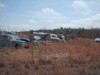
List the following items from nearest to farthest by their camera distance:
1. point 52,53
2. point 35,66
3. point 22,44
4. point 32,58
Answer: point 35,66, point 32,58, point 52,53, point 22,44

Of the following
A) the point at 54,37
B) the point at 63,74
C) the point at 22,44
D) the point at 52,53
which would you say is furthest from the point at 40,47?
the point at 54,37

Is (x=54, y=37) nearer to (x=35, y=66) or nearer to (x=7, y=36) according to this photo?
(x=7, y=36)

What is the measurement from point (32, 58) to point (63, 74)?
370 cm

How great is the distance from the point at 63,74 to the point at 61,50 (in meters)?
7.04

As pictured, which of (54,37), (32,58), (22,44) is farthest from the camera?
(54,37)

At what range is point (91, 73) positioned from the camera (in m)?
10.3

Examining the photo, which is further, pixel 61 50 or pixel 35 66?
pixel 61 50

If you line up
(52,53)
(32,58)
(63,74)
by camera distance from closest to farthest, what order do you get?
(63,74), (32,58), (52,53)

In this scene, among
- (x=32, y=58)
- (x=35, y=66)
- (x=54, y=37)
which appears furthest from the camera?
(x=54, y=37)

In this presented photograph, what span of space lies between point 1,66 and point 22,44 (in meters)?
13.7

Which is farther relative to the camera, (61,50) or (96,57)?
(61,50)

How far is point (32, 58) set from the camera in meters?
12.6

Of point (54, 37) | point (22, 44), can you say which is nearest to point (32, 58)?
point (22, 44)

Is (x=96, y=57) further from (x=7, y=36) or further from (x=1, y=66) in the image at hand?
(x=7, y=36)
